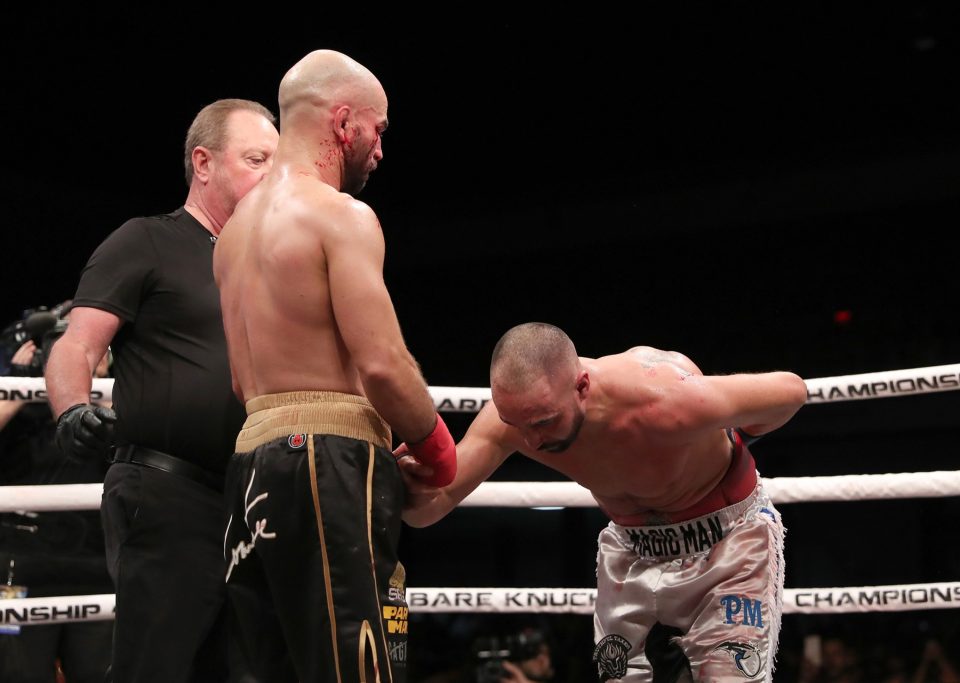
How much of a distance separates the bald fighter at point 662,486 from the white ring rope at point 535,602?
1.08 ft

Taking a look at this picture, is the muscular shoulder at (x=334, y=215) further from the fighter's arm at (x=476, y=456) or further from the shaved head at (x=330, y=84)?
the fighter's arm at (x=476, y=456)

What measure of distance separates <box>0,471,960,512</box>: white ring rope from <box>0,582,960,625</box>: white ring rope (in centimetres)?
23

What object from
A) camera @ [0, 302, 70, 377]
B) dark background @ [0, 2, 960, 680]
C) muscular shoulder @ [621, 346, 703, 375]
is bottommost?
muscular shoulder @ [621, 346, 703, 375]

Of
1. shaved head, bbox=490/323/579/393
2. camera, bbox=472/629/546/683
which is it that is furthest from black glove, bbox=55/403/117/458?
camera, bbox=472/629/546/683

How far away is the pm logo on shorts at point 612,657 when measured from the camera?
8.24ft

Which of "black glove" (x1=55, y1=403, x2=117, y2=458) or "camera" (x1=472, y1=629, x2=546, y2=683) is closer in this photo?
"black glove" (x1=55, y1=403, x2=117, y2=458)

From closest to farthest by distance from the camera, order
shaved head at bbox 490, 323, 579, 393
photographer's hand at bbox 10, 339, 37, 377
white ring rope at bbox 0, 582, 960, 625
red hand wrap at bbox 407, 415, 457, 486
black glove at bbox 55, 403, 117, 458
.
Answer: red hand wrap at bbox 407, 415, 457, 486 → black glove at bbox 55, 403, 117, 458 → shaved head at bbox 490, 323, 579, 393 → white ring rope at bbox 0, 582, 960, 625 → photographer's hand at bbox 10, 339, 37, 377

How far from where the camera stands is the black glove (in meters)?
2.01

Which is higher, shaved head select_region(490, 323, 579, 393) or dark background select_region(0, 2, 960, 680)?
dark background select_region(0, 2, 960, 680)

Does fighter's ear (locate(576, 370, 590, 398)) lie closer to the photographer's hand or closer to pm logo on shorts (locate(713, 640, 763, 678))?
pm logo on shorts (locate(713, 640, 763, 678))

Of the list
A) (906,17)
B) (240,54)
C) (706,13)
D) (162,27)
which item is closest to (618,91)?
(706,13)

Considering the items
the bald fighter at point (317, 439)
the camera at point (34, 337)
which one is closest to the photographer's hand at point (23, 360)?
the camera at point (34, 337)

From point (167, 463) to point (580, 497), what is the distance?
1.28 m

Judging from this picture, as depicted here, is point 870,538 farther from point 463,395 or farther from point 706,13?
point 463,395
